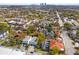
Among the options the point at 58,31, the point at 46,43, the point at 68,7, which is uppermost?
the point at 68,7

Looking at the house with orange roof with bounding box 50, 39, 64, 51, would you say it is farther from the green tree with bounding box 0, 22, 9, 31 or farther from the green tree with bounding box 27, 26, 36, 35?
the green tree with bounding box 0, 22, 9, 31

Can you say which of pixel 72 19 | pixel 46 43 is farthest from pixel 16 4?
pixel 72 19

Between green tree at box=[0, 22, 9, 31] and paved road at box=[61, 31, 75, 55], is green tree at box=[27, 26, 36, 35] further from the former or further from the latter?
paved road at box=[61, 31, 75, 55]

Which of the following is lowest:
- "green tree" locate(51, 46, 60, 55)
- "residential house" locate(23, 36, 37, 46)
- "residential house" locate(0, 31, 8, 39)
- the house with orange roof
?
"green tree" locate(51, 46, 60, 55)

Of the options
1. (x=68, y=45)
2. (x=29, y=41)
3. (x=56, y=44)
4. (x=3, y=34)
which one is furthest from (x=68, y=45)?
(x=3, y=34)

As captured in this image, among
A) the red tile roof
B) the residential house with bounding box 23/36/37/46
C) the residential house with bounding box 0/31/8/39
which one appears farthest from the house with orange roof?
the residential house with bounding box 0/31/8/39

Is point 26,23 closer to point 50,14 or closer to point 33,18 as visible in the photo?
point 33,18

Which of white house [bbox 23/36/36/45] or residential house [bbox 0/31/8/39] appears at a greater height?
residential house [bbox 0/31/8/39]

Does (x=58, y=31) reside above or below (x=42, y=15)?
below

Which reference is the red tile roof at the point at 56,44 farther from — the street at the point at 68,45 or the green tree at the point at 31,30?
the green tree at the point at 31,30

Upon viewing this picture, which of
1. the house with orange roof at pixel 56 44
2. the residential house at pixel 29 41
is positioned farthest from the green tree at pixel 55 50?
the residential house at pixel 29 41
